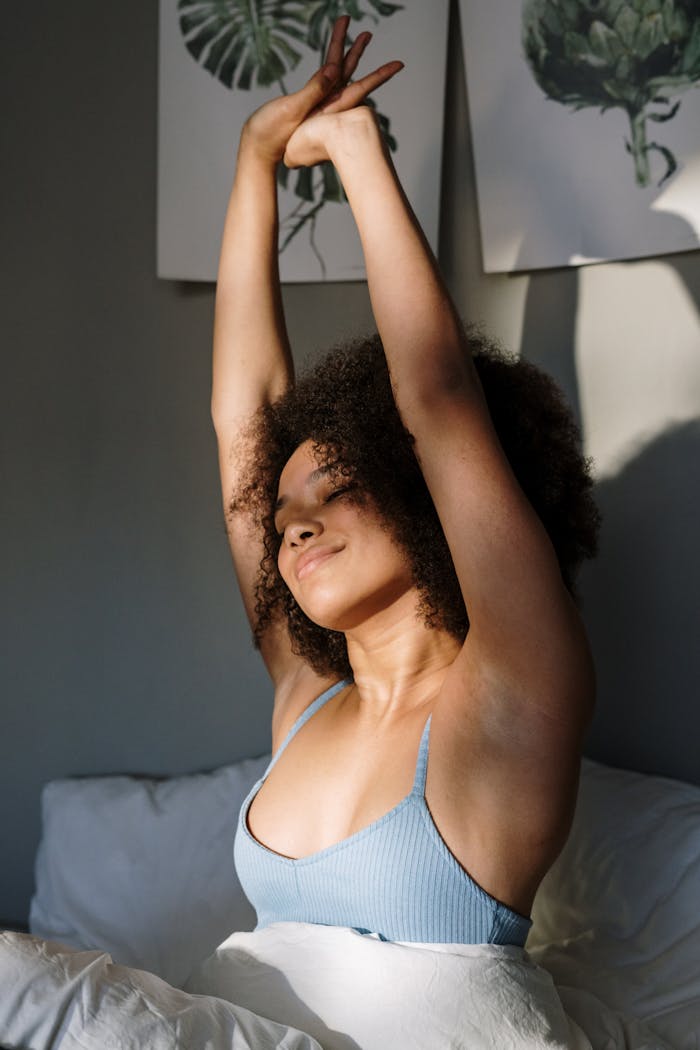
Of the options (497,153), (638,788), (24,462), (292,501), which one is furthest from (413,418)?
(24,462)

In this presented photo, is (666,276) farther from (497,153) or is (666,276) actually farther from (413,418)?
(413,418)

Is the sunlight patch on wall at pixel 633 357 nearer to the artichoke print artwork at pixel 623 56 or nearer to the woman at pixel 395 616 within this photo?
the artichoke print artwork at pixel 623 56

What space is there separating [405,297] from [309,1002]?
716 millimetres

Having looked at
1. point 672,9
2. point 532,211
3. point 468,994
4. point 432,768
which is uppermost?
point 672,9

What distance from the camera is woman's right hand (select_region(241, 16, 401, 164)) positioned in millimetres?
1271

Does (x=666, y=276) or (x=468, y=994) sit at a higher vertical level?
(x=666, y=276)

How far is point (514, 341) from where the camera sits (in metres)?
1.79

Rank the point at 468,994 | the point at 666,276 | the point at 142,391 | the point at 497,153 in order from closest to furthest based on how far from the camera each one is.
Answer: the point at 468,994 → the point at 666,276 → the point at 497,153 → the point at 142,391

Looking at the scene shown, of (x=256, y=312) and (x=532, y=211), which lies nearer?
(x=256, y=312)

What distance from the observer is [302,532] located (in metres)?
1.25

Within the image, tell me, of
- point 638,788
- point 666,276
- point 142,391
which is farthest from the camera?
point 142,391

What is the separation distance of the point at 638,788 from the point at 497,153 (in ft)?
3.27

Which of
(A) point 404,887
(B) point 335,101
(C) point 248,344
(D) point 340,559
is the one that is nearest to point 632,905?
(A) point 404,887

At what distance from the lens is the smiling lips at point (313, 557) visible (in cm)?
122
